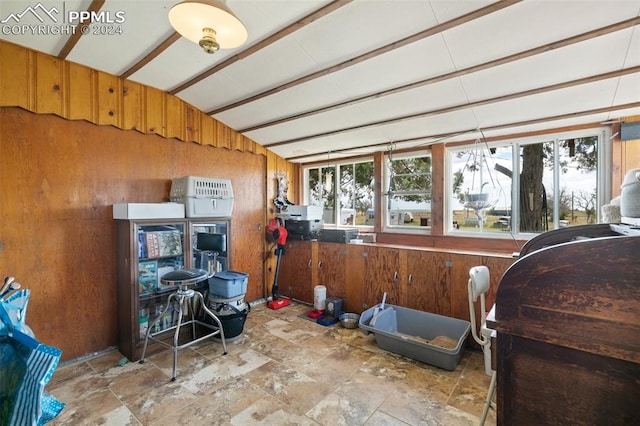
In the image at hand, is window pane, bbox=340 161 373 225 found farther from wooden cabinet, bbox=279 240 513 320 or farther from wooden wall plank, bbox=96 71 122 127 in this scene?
wooden wall plank, bbox=96 71 122 127

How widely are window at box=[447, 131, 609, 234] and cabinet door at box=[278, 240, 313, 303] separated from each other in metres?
2.02

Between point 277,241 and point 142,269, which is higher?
point 277,241

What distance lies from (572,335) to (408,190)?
125 inches

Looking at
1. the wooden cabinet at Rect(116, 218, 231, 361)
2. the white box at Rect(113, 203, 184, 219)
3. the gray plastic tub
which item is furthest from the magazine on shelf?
the gray plastic tub

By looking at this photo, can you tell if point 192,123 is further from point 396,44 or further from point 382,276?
point 382,276

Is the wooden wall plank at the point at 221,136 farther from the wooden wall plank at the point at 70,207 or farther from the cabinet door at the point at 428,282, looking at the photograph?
the cabinet door at the point at 428,282

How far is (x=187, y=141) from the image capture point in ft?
11.3

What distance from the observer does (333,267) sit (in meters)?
3.93

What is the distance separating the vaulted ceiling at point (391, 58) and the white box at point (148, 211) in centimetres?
127

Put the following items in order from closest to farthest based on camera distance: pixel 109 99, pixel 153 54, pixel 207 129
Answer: pixel 153 54 < pixel 109 99 < pixel 207 129

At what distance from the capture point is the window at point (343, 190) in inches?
175

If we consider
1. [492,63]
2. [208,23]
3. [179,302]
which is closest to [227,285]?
[179,302]

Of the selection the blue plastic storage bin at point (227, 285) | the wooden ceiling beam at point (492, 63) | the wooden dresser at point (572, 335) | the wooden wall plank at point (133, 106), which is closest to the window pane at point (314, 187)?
the wooden ceiling beam at point (492, 63)

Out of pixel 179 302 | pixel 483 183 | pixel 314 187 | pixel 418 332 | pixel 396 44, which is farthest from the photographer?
pixel 314 187
